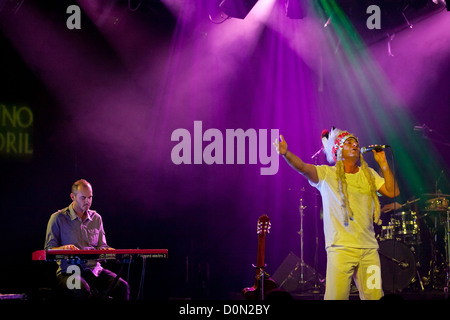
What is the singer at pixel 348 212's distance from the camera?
4871 millimetres

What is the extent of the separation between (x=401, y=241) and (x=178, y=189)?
3.86 metres

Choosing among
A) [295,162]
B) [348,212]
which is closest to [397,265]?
[348,212]

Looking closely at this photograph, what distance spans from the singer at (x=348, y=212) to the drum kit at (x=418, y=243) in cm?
371

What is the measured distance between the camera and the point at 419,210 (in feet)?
29.9

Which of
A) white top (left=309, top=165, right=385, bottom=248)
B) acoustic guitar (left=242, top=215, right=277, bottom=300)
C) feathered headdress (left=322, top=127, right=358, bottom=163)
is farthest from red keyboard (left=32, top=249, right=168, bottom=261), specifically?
feathered headdress (left=322, top=127, right=358, bottom=163)

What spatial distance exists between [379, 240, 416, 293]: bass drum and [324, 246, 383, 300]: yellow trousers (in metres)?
3.79

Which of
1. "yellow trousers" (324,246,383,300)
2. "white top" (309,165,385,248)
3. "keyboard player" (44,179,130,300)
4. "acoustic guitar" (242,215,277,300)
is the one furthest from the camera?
"keyboard player" (44,179,130,300)

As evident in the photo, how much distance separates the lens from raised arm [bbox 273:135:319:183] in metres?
5.02

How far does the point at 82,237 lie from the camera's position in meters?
6.82

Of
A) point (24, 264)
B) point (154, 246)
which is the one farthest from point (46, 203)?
point (154, 246)

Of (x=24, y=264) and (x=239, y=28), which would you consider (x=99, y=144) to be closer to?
(x=24, y=264)

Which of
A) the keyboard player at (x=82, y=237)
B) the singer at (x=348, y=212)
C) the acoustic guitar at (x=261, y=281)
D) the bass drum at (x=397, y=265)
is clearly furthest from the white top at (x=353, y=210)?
the bass drum at (x=397, y=265)

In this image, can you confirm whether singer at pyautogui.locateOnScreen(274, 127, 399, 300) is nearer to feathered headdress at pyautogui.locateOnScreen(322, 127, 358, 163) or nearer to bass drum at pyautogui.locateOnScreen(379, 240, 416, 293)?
feathered headdress at pyautogui.locateOnScreen(322, 127, 358, 163)

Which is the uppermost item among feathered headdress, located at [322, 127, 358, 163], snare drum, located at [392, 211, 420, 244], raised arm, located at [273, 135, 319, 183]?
feathered headdress, located at [322, 127, 358, 163]
